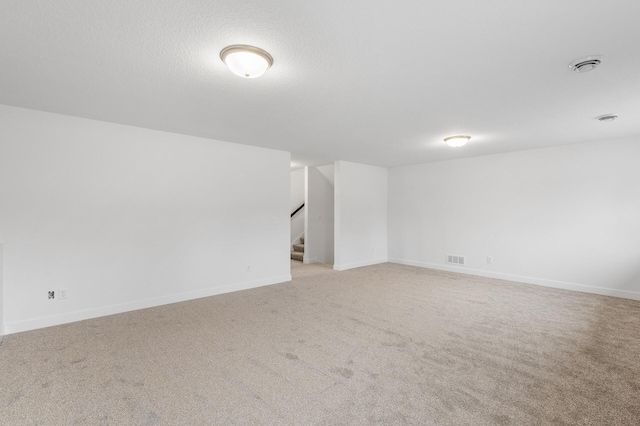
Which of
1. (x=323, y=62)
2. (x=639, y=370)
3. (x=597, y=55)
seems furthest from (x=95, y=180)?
(x=639, y=370)

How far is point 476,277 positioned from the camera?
5.95 meters

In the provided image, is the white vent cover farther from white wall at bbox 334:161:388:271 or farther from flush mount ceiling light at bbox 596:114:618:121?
flush mount ceiling light at bbox 596:114:618:121

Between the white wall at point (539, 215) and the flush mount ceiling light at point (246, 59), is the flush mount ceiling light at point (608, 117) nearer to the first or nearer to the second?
the white wall at point (539, 215)

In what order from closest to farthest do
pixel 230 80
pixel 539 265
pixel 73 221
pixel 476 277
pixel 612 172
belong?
1. pixel 230 80
2. pixel 73 221
3. pixel 612 172
4. pixel 539 265
5. pixel 476 277

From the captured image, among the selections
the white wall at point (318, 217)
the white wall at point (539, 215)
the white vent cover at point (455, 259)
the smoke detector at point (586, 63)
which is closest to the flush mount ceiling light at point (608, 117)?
the white wall at point (539, 215)

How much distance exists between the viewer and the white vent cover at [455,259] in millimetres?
6379

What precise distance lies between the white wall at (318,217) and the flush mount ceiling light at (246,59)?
5.53m

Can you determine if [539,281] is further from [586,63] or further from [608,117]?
[586,63]

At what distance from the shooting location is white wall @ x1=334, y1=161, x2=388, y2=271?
6707 millimetres

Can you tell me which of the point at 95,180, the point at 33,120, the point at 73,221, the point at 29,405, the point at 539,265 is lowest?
the point at 29,405

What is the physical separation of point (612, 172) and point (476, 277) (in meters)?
2.68

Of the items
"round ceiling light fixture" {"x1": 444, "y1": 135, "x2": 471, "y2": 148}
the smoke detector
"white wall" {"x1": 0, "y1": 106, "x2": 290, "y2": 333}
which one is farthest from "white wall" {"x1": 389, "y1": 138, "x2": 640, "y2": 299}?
"white wall" {"x1": 0, "y1": 106, "x2": 290, "y2": 333}

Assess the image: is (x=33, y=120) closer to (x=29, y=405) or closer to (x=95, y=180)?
(x=95, y=180)

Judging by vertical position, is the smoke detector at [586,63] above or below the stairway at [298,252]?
above
